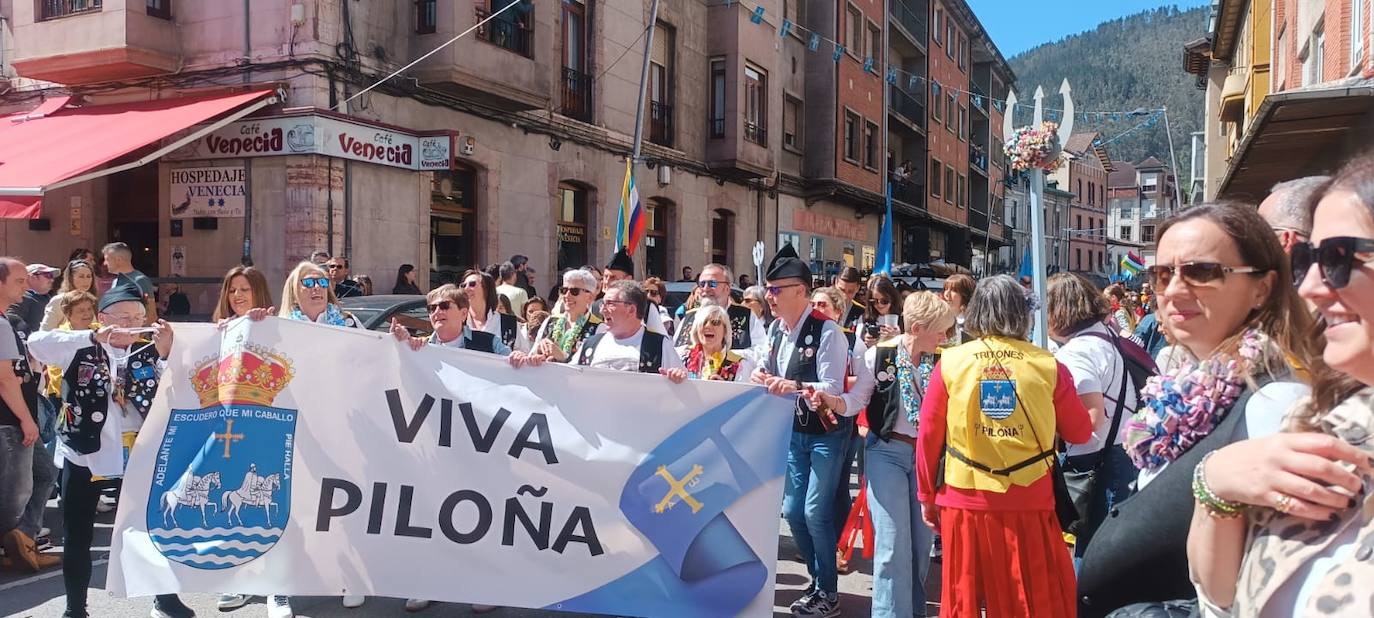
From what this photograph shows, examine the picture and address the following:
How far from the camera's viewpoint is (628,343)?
17.8 feet

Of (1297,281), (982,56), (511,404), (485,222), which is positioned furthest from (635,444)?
(982,56)

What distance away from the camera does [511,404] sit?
4.87 metres

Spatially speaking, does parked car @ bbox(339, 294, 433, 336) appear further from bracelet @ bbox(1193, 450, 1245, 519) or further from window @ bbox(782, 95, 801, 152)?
window @ bbox(782, 95, 801, 152)

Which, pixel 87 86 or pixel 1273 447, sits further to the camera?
pixel 87 86

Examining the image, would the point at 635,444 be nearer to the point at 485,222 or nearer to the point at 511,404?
the point at 511,404

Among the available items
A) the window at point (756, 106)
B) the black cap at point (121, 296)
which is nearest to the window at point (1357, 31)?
the black cap at point (121, 296)

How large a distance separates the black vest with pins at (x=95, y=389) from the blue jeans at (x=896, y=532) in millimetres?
3847

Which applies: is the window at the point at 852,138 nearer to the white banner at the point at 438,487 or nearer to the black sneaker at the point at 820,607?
the black sneaker at the point at 820,607

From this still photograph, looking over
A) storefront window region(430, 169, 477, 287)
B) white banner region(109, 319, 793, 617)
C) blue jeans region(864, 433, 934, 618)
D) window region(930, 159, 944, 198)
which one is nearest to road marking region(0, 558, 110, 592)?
white banner region(109, 319, 793, 617)

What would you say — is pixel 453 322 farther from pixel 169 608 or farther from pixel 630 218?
pixel 630 218

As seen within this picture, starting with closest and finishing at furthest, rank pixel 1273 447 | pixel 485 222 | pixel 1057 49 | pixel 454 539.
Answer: pixel 1273 447
pixel 454 539
pixel 485 222
pixel 1057 49

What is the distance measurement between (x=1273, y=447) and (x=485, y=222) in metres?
15.3

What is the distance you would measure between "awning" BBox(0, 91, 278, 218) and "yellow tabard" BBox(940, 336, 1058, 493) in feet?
36.9

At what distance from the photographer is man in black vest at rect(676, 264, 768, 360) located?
753 cm
